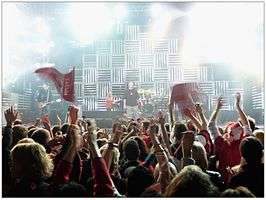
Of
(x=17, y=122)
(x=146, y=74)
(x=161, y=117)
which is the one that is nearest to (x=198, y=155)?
(x=161, y=117)

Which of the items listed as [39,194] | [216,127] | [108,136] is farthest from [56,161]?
[216,127]

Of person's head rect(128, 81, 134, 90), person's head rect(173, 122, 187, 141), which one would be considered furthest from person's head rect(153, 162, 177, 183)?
person's head rect(128, 81, 134, 90)

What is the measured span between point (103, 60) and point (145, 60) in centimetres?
42

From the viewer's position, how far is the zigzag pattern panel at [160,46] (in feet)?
13.7

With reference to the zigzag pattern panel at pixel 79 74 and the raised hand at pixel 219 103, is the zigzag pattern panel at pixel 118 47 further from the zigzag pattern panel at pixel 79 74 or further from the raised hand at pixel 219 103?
the raised hand at pixel 219 103

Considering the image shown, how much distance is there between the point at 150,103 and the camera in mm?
4090

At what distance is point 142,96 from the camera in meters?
4.11

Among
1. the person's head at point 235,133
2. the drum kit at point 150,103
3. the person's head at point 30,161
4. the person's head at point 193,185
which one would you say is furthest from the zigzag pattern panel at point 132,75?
the person's head at point 193,185

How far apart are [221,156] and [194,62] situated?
1033mm

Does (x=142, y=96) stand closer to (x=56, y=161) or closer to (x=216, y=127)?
(x=216, y=127)

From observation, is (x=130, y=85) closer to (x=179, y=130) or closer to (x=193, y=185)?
(x=179, y=130)

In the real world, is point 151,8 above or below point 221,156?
above

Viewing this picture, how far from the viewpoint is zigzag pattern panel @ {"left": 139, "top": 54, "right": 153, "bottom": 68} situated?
4.18 metres

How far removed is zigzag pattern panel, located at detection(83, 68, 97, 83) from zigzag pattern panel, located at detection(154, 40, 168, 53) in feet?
2.16
